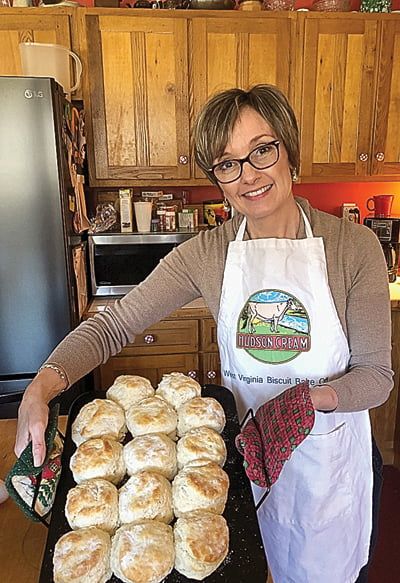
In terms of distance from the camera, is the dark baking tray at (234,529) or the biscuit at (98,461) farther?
the biscuit at (98,461)

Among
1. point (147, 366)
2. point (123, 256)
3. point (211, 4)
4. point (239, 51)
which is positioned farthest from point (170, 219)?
point (211, 4)

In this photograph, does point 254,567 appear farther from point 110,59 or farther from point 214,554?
point 110,59

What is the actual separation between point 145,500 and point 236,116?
0.77 meters

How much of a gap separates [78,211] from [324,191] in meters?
1.37

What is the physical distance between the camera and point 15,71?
2146mm

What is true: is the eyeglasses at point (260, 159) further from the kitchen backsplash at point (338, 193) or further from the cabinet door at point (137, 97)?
the kitchen backsplash at point (338, 193)

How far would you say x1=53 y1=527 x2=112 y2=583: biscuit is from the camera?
2.03 ft

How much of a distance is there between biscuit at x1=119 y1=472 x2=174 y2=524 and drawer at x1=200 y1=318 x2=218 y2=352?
145 cm

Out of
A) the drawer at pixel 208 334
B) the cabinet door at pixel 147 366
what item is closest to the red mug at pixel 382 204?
the drawer at pixel 208 334

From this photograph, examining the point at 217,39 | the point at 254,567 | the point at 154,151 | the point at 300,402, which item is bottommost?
the point at 254,567

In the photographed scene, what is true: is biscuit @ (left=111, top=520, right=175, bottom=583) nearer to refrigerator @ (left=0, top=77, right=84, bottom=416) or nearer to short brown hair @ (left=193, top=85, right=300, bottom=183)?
short brown hair @ (left=193, top=85, right=300, bottom=183)

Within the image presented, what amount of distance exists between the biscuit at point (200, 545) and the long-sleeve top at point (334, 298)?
0.38 metres

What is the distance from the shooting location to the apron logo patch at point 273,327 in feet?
3.64

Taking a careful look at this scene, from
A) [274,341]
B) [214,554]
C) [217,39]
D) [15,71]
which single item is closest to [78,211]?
[15,71]
